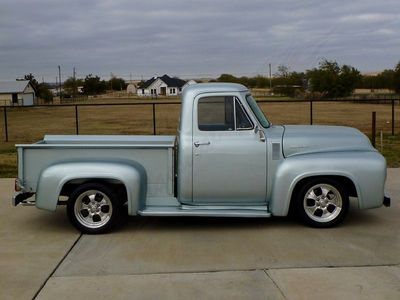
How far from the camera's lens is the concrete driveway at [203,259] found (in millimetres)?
5023

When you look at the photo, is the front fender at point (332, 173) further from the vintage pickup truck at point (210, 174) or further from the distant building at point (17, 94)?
the distant building at point (17, 94)

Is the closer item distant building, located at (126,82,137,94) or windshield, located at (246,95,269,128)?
windshield, located at (246,95,269,128)

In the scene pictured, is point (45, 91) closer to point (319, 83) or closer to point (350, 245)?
point (319, 83)

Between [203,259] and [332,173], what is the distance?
202 centimetres

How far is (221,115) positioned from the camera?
7.09 metres

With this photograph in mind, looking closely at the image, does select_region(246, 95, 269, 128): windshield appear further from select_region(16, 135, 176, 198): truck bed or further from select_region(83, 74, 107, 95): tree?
select_region(83, 74, 107, 95): tree

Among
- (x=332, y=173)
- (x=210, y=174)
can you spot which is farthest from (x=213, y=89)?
(x=332, y=173)

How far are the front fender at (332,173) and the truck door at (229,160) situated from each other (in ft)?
0.75

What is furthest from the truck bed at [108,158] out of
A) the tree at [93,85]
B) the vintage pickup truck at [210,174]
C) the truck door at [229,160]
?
the tree at [93,85]

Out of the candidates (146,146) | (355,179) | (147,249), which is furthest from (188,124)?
(355,179)

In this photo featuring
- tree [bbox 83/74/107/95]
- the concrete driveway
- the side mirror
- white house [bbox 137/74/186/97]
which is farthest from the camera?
tree [bbox 83/74/107/95]

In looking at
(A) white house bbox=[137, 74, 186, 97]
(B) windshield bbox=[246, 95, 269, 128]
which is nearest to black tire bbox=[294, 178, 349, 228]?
(B) windshield bbox=[246, 95, 269, 128]

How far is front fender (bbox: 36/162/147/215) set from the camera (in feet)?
22.2

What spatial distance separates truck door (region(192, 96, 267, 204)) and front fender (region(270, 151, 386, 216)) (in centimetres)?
23
